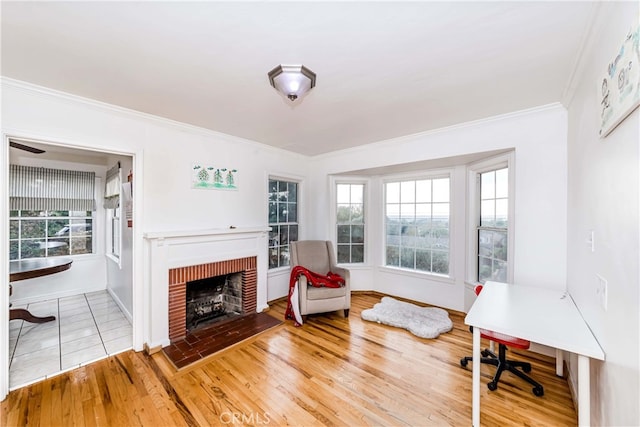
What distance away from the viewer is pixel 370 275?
4453 millimetres

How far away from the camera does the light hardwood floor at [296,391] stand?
1.74m

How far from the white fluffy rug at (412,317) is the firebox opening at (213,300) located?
179cm

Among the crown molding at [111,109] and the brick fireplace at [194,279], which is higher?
the crown molding at [111,109]

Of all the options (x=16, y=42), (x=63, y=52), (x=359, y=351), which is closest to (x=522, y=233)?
(x=359, y=351)

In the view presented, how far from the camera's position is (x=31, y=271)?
2889mm

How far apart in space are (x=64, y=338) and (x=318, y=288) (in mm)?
2941

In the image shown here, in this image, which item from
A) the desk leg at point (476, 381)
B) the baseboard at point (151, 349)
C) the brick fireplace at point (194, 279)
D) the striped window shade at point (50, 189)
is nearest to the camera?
the desk leg at point (476, 381)

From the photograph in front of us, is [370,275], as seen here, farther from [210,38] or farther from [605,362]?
[210,38]

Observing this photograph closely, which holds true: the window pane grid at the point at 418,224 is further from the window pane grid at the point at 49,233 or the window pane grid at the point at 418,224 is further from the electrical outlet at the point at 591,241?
the window pane grid at the point at 49,233

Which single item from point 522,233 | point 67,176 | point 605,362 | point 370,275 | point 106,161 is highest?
point 106,161

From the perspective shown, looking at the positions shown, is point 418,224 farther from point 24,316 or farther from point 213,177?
point 24,316

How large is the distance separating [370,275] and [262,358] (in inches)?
98.2

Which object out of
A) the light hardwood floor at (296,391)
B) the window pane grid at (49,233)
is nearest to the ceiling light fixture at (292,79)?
the light hardwood floor at (296,391)

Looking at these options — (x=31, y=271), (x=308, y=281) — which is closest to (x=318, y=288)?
(x=308, y=281)
